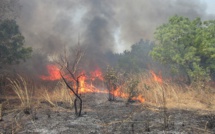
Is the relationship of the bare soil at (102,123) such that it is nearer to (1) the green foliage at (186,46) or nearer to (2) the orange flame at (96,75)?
(1) the green foliage at (186,46)

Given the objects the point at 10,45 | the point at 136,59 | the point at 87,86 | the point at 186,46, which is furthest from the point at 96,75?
the point at 10,45

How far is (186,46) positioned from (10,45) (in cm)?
1653

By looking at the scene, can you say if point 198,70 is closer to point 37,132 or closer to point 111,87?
point 111,87

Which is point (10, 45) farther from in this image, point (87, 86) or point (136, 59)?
point (136, 59)

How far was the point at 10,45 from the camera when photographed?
2359cm

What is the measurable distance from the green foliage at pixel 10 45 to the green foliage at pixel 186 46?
12.6 metres

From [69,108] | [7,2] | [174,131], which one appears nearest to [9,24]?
[7,2]

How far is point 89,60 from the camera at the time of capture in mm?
42219

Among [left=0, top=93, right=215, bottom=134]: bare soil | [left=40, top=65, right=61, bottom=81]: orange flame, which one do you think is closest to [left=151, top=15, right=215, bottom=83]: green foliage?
[left=40, top=65, right=61, bottom=81]: orange flame

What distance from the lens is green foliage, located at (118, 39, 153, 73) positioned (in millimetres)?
33138

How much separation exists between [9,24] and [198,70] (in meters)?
17.3

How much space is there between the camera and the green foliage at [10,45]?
77.5ft

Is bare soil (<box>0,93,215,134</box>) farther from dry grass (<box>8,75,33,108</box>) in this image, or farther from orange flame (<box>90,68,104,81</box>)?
orange flame (<box>90,68,104,81</box>)

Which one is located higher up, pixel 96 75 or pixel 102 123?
pixel 96 75
